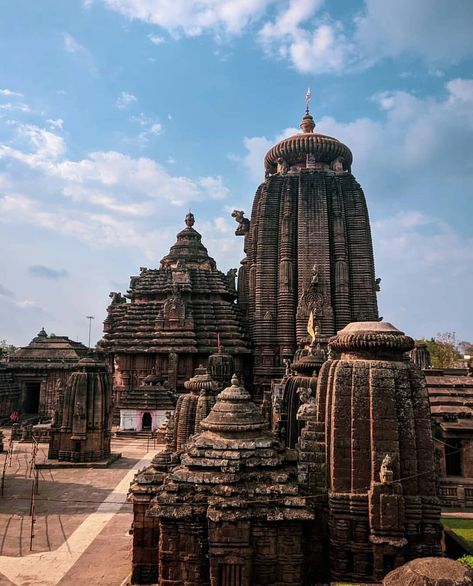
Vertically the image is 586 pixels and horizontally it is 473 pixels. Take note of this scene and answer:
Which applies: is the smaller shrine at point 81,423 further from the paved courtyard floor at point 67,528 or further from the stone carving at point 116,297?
the stone carving at point 116,297

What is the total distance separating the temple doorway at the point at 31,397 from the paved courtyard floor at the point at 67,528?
23400 millimetres

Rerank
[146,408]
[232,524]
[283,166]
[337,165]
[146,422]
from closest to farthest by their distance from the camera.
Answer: [232,524]
[146,408]
[146,422]
[337,165]
[283,166]

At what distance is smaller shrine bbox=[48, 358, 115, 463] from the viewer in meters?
25.3

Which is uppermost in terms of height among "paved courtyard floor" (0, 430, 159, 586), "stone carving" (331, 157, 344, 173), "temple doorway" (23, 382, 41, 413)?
"stone carving" (331, 157, 344, 173)

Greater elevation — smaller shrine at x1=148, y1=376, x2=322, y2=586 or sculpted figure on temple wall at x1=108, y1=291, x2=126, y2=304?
sculpted figure on temple wall at x1=108, y1=291, x2=126, y2=304

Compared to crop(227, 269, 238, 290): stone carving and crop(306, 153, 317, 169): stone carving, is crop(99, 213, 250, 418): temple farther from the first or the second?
crop(306, 153, 317, 169): stone carving

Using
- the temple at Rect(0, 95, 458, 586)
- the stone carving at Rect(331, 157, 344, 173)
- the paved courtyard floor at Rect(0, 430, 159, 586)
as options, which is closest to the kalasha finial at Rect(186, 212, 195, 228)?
the temple at Rect(0, 95, 458, 586)

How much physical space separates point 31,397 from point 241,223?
28157mm

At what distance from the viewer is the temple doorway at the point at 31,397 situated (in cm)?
4650

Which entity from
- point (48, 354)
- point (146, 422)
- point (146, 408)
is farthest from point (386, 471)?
point (48, 354)

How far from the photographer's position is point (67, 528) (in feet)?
49.9

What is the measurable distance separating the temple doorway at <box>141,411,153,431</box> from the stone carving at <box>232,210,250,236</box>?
21494mm

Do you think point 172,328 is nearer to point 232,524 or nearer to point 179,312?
point 179,312

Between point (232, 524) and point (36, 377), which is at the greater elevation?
point (36, 377)
